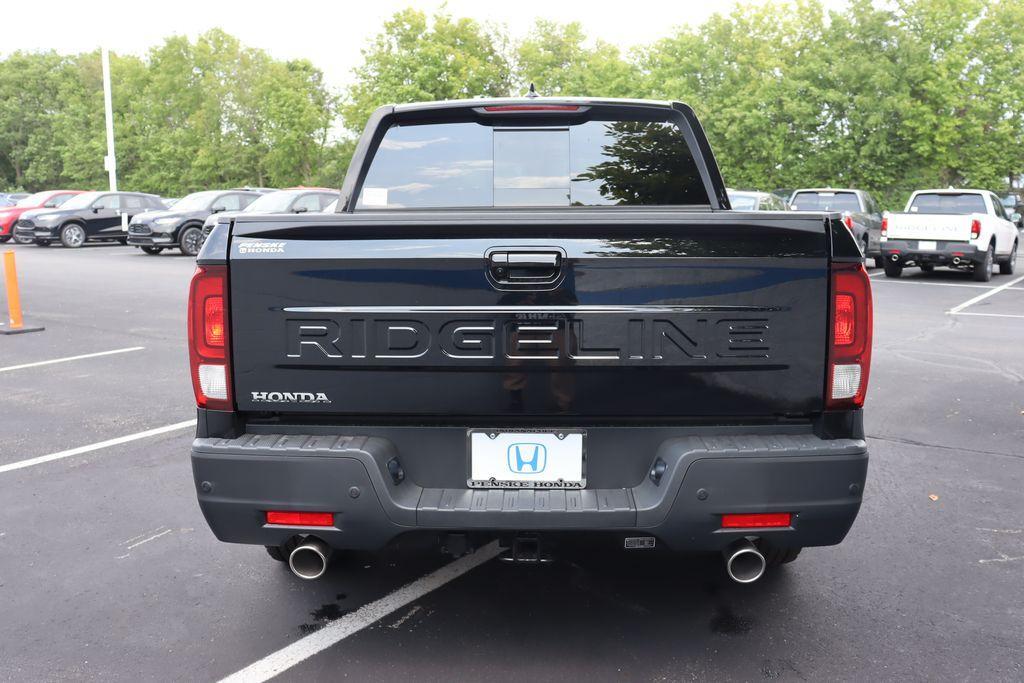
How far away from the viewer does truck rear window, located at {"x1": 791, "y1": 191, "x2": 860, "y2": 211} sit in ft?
69.3

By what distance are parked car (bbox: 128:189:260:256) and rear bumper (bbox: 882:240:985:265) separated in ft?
51.1

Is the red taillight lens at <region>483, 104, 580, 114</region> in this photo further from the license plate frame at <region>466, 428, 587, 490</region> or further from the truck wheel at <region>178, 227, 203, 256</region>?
the truck wheel at <region>178, 227, 203, 256</region>

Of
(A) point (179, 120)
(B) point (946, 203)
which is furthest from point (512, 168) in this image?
(A) point (179, 120)

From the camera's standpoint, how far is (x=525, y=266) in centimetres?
289

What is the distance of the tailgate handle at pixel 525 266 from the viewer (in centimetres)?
289

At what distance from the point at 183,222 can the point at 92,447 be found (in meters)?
19.4

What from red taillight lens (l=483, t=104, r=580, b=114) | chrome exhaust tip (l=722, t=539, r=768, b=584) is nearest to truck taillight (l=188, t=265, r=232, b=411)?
red taillight lens (l=483, t=104, r=580, b=114)

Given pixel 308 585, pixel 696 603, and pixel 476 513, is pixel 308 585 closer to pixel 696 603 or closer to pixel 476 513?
pixel 476 513

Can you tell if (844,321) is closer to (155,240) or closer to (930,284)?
(930,284)

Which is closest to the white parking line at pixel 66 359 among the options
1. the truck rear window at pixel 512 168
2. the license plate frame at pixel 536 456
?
the truck rear window at pixel 512 168

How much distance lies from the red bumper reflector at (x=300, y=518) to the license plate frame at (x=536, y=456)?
0.50 meters

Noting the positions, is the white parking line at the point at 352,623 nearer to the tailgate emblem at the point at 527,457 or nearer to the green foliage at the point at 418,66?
the tailgate emblem at the point at 527,457

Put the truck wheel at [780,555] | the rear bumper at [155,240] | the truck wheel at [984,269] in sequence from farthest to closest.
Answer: the rear bumper at [155,240] → the truck wheel at [984,269] → the truck wheel at [780,555]

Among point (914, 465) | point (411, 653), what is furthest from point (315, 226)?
point (914, 465)
